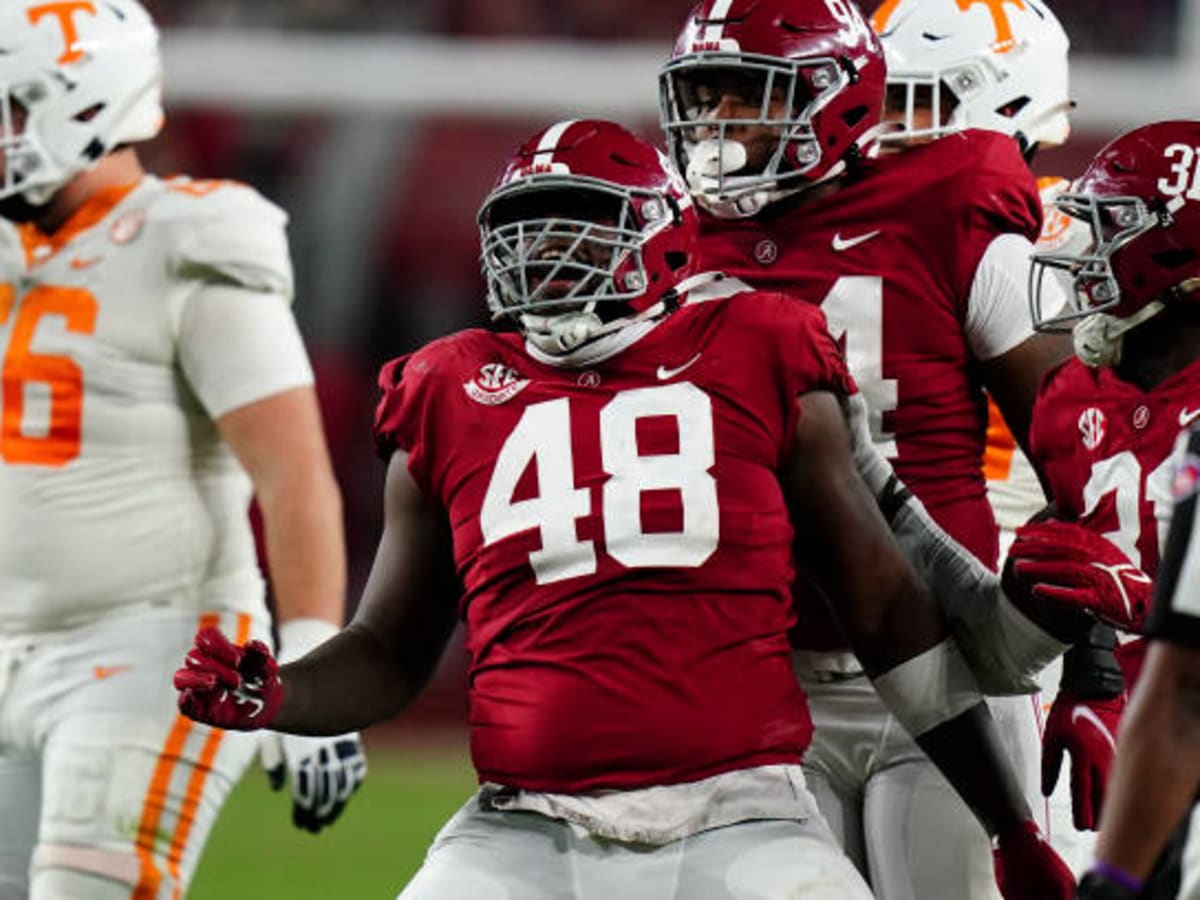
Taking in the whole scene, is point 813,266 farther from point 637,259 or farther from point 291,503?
point 291,503

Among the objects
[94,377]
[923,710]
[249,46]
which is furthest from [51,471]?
[249,46]

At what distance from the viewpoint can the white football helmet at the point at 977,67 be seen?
4.06m

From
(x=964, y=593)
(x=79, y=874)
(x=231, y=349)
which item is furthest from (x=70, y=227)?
(x=964, y=593)

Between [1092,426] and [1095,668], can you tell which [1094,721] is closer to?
[1095,668]

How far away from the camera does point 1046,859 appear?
10.6 feet

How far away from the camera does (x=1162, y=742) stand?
2676 millimetres

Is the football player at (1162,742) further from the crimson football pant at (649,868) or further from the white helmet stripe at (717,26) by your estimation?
the white helmet stripe at (717,26)

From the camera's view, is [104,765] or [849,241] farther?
[104,765]

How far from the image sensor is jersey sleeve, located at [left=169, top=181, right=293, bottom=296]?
423cm

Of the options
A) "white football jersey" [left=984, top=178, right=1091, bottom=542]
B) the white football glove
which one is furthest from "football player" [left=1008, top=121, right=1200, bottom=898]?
the white football glove

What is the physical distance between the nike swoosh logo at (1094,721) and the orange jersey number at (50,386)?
5.40 feet

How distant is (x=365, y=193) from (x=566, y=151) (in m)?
7.07

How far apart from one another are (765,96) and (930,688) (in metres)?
0.87

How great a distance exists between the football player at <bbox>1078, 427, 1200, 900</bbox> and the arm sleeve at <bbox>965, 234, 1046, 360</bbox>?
102 cm
